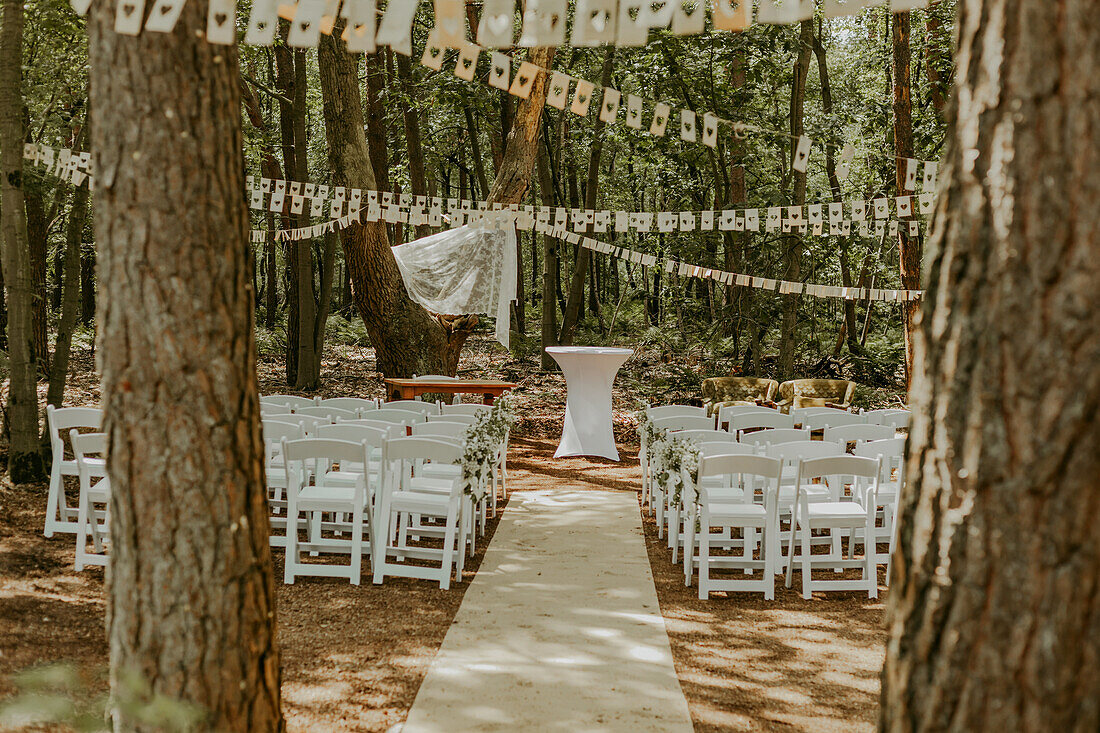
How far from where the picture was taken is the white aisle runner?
421cm

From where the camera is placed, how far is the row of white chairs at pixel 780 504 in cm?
630

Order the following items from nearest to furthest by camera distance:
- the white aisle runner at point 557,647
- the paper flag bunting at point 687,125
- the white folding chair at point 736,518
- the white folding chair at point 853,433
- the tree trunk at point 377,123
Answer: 1. the white aisle runner at point 557,647
2. the paper flag bunting at point 687,125
3. the white folding chair at point 736,518
4. the white folding chair at point 853,433
5. the tree trunk at point 377,123

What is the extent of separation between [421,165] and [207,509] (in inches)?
559

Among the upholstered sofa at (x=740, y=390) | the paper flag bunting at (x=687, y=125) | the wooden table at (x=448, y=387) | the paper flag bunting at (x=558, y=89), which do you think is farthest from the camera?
the upholstered sofa at (x=740, y=390)

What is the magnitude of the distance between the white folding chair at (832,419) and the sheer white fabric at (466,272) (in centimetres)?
414

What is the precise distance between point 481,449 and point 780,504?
2228mm

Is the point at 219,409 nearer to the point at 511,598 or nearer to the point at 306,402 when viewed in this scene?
the point at 511,598

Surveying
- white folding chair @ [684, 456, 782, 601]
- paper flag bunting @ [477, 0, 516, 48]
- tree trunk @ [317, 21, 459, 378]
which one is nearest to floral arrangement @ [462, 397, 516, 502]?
white folding chair @ [684, 456, 782, 601]

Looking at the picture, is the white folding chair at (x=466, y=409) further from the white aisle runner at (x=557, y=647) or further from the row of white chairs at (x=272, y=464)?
the white aisle runner at (x=557, y=647)

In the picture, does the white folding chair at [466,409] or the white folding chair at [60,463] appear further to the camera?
the white folding chair at [466,409]

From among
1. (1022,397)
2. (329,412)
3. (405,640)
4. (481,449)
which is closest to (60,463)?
(329,412)

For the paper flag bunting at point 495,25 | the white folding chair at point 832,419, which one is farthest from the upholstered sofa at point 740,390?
the paper flag bunting at point 495,25

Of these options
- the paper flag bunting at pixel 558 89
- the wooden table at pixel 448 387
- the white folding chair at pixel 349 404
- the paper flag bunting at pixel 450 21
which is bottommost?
the white folding chair at pixel 349 404

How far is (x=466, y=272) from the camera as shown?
12.5 m
